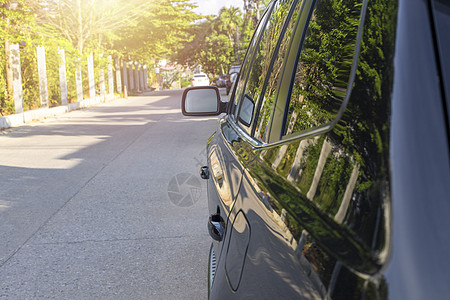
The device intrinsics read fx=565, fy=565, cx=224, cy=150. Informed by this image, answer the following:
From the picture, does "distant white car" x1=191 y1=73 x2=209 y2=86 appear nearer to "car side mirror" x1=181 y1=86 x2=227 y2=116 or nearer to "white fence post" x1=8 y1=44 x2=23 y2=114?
"white fence post" x1=8 y1=44 x2=23 y2=114

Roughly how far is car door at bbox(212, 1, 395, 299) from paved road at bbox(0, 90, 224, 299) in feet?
7.43

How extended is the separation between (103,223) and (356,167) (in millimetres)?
4840

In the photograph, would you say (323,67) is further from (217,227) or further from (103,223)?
(103,223)

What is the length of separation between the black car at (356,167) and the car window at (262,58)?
1.67 ft

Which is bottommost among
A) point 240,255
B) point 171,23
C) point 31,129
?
point 31,129

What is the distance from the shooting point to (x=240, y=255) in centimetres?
168

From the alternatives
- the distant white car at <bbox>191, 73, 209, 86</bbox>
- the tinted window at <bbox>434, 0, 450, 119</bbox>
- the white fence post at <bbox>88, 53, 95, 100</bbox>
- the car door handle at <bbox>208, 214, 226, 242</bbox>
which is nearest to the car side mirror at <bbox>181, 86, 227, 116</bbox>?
the car door handle at <bbox>208, 214, 226, 242</bbox>

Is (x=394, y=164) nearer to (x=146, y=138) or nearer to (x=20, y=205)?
(x=20, y=205)

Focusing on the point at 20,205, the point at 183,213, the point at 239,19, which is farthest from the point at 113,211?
the point at 239,19

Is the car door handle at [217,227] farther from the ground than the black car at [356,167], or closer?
closer

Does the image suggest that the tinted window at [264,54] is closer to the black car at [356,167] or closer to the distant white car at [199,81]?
the black car at [356,167]

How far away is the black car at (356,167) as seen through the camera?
85 cm

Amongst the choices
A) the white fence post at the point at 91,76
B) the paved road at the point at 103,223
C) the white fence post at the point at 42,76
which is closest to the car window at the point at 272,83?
the paved road at the point at 103,223

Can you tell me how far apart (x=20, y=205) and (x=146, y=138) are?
6606mm
